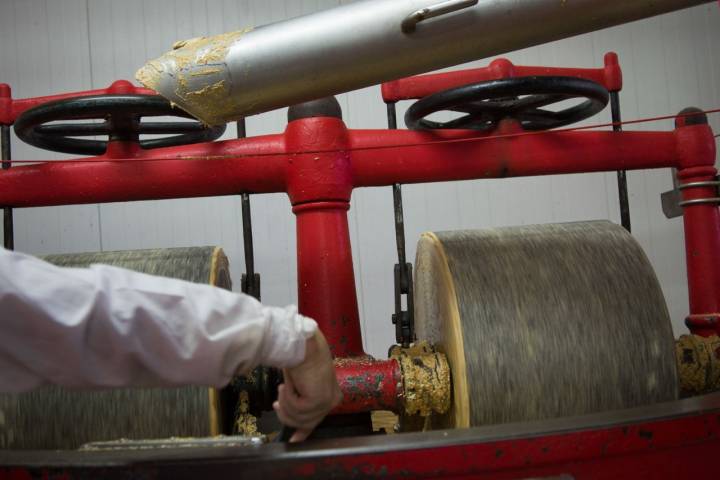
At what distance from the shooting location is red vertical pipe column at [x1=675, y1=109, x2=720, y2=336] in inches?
63.2

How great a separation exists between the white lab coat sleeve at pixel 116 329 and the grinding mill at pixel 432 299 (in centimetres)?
18

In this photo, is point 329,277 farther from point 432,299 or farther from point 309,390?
point 309,390

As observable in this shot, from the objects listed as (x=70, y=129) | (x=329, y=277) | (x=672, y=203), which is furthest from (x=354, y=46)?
(x=672, y=203)

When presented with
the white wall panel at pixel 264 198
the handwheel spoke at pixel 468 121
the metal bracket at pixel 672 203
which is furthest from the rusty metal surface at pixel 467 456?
the white wall panel at pixel 264 198

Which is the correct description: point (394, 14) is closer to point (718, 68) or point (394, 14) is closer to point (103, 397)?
point (103, 397)

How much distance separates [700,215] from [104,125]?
1.56 metres

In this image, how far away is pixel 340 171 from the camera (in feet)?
4.61

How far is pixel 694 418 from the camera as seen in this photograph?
876 millimetres

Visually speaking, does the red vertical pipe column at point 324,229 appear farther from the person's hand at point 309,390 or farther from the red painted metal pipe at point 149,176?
the person's hand at point 309,390

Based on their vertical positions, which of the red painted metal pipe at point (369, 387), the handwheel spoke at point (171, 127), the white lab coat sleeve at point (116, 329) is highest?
the handwheel spoke at point (171, 127)

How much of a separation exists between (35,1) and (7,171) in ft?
6.91

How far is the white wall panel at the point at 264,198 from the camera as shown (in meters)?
3.11

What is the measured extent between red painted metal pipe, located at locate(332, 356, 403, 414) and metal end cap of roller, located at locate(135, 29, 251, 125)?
54 cm

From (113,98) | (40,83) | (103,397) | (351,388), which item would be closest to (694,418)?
(351,388)
